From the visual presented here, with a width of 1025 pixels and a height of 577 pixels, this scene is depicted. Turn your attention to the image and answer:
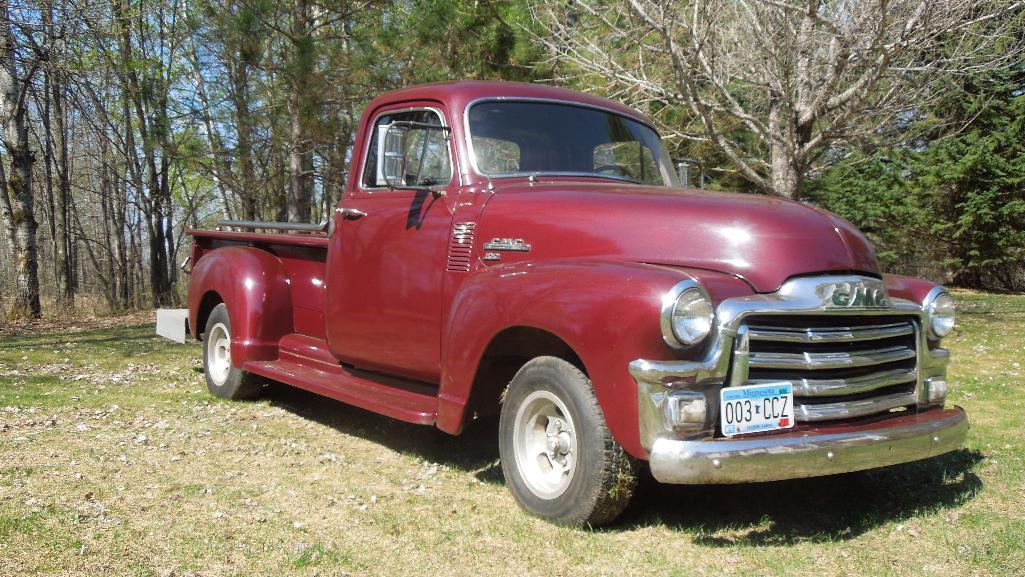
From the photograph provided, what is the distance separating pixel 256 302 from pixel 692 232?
3.60 metres

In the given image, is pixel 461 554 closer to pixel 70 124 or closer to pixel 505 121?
pixel 505 121

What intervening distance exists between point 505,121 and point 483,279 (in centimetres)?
115

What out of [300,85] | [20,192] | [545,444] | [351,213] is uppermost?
[300,85]

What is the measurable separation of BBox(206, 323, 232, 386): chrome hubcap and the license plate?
14.8ft

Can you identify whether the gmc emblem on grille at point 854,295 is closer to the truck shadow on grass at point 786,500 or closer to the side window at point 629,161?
the truck shadow on grass at point 786,500

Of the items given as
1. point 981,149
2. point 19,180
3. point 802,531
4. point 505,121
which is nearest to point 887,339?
point 802,531

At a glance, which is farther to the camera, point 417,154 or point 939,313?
point 417,154

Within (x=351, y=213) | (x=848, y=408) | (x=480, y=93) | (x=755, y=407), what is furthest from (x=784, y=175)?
(x=755, y=407)

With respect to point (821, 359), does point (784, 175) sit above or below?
above

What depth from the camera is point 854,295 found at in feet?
11.7

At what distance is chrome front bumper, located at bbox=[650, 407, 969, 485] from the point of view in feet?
10.4

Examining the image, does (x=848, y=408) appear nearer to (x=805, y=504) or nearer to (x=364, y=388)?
(x=805, y=504)

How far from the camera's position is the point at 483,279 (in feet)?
13.6

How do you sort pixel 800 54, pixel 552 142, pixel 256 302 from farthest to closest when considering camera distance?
1. pixel 800 54
2. pixel 256 302
3. pixel 552 142
